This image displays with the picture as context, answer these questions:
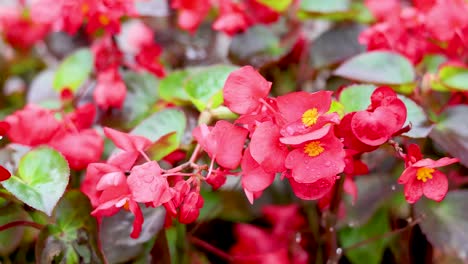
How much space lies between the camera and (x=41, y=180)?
57 cm

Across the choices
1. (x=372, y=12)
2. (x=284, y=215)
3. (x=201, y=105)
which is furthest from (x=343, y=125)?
(x=372, y=12)

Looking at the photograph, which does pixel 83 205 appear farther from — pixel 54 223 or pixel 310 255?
pixel 310 255

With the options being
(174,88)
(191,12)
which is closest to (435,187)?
(174,88)

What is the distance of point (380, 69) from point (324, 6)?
23 cm

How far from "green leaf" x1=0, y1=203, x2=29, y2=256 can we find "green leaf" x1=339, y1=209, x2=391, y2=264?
37 centimetres

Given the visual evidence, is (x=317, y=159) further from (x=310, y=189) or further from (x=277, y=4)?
(x=277, y=4)

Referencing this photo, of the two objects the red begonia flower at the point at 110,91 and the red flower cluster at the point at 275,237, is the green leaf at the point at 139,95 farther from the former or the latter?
the red flower cluster at the point at 275,237

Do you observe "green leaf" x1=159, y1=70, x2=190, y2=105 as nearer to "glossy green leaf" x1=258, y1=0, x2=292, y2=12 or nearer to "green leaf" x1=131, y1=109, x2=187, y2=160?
"green leaf" x1=131, y1=109, x2=187, y2=160

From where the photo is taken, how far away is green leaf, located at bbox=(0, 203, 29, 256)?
596mm

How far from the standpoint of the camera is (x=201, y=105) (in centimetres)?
64

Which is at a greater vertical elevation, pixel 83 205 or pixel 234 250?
pixel 83 205

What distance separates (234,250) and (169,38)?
35 cm

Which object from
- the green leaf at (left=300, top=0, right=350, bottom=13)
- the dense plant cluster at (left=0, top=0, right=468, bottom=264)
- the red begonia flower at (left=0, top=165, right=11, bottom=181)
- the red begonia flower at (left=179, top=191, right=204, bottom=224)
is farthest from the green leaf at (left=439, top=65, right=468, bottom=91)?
the red begonia flower at (left=0, top=165, right=11, bottom=181)

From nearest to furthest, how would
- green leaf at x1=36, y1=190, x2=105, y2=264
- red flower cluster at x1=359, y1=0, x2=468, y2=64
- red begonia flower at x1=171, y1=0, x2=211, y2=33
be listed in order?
green leaf at x1=36, y1=190, x2=105, y2=264, red flower cluster at x1=359, y1=0, x2=468, y2=64, red begonia flower at x1=171, y1=0, x2=211, y2=33
